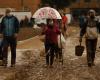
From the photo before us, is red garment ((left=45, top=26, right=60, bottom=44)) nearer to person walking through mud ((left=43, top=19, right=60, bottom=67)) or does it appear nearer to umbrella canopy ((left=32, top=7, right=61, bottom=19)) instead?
person walking through mud ((left=43, top=19, right=60, bottom=67))

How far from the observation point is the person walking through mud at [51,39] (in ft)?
47.8

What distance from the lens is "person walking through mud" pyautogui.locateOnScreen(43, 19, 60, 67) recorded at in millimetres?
14562

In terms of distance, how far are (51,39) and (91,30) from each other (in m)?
1.30

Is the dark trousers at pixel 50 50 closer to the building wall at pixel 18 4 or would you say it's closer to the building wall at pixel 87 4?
the building wall at pixel 18 4

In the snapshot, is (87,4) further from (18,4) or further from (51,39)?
(51,39)

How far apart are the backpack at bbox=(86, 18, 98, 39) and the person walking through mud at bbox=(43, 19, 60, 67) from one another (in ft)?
3.28

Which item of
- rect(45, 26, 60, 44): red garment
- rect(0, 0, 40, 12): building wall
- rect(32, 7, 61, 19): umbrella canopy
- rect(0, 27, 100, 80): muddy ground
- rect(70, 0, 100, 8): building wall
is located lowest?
rect(70, 0, 100, 8): building wall

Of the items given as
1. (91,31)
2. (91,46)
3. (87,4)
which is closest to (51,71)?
(91,46)

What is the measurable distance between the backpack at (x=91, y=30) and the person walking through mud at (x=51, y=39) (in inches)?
39.3

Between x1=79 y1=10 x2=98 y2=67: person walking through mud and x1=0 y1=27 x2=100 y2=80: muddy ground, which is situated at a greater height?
x1=79 y1=10 x2=98 y2=67: person walking through mud

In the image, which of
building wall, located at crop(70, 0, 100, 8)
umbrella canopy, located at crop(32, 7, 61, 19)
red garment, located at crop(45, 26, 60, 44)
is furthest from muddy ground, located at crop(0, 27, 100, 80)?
building wall, located at crop(70, 0, 100, 8)

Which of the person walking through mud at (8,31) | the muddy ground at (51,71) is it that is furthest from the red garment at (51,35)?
the person walking through mud at (8,31)

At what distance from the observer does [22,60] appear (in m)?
17.3

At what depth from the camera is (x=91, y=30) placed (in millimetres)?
14844
